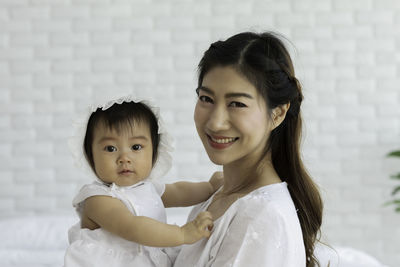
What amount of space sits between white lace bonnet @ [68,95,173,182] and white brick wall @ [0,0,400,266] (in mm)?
1927

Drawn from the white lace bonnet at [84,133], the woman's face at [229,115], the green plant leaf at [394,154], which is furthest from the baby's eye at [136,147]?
the green plant leaf at [394,154]

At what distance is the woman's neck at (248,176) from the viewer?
159 cm

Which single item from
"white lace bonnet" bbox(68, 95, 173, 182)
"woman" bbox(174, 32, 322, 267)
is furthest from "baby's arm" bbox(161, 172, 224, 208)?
"woman" bbox(174, 32, 322, 267)

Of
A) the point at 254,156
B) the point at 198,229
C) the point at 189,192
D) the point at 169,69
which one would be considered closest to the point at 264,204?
the point at 198,229

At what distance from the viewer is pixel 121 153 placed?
1676mm

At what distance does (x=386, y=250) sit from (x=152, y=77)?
2.03 m

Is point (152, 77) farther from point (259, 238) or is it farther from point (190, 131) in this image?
point (259, 238)

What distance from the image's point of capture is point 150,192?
5.89ft

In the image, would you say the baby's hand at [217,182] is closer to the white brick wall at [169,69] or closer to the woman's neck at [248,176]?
the woman's neck at [248,176]

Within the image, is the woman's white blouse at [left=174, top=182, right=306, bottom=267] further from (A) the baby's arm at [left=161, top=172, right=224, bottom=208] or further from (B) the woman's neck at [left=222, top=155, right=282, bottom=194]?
(A) the baby's arm at [left=161, top=172, right=224, bottom=208]

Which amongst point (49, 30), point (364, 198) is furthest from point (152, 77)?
point (364, 198)

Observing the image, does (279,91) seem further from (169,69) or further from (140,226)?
(169,69)

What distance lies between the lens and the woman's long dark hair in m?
1.51

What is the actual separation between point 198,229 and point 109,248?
1.08 feet
